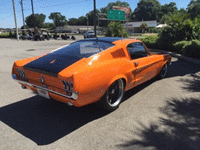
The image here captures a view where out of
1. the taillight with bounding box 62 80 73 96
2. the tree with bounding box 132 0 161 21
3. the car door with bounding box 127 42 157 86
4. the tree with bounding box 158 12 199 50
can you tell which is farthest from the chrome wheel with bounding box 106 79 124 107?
the tree with bounding box 132 0 161 21

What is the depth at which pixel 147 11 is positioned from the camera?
132m

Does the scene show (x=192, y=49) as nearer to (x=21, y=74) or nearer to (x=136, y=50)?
(x=136, y=50)

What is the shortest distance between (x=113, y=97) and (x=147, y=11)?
142856 millimetres

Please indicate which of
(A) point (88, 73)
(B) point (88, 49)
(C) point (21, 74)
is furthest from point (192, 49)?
(C) point (21, 74)

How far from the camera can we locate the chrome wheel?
3438 mm

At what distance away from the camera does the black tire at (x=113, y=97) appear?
3.22m

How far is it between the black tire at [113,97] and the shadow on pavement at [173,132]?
65 cm

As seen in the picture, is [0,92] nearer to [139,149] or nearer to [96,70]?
[96,70]

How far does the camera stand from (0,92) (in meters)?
4.65

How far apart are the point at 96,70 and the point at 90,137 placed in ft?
3.63

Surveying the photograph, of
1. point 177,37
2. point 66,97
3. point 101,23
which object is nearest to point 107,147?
point 66,97

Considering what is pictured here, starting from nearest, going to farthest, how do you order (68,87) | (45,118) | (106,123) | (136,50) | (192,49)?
(68,87), (106,123), (45,118), (136,50), (192,49)

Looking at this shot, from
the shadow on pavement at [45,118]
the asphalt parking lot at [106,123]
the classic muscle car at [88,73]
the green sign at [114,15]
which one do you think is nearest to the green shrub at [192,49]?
the asphalt parking lot at [106,123]

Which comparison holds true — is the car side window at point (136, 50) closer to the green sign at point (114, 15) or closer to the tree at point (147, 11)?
the green sign at point (114, 15)
